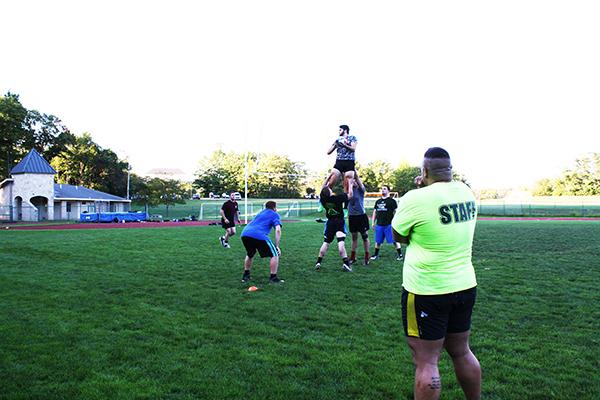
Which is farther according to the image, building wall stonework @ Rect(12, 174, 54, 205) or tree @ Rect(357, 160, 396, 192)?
tree @ Rect(357, 160, 396, 192)

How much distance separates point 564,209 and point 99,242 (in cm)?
4899

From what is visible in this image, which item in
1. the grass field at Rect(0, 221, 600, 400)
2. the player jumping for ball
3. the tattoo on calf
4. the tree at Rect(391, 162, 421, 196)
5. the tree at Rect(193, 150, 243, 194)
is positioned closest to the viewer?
the tattoo on calf

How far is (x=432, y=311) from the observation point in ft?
9.72

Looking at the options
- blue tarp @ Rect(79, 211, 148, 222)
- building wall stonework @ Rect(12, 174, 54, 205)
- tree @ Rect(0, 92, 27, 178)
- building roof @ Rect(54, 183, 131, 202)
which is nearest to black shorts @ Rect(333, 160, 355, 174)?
blue tarp @ Rect(79, 211, 148, 222)

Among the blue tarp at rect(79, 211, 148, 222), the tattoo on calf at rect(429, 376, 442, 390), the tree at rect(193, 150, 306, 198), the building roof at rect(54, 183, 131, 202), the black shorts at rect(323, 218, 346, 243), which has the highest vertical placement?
the tree at rect(193, 150, 306, 198)

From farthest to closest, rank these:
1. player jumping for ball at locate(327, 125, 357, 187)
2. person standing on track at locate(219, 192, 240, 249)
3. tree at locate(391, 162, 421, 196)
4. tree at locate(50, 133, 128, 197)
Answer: tree at locate(391, 162, 421, 196), tree at locate(50, 133, 128, 197), person standing on track at locate(219, 192, 240, 249), player jumping for ball at locate(327, 125, 357, 187)

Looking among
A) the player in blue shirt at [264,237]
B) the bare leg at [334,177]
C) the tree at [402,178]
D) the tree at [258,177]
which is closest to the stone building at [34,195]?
the tree at [258,177]

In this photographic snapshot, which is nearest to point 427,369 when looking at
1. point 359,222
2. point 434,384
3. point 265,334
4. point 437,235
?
point 434,384

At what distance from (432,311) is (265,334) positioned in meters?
2.95

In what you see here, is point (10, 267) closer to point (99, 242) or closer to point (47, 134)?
point (99, 242)

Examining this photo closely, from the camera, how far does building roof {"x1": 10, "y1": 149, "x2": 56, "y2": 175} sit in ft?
149

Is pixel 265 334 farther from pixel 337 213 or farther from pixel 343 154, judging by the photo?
pixel 337 213

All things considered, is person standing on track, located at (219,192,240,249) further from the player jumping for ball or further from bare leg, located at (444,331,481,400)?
bare leg, located at (444,331,481,400)

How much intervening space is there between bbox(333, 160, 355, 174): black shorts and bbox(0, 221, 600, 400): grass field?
222 centimetres
